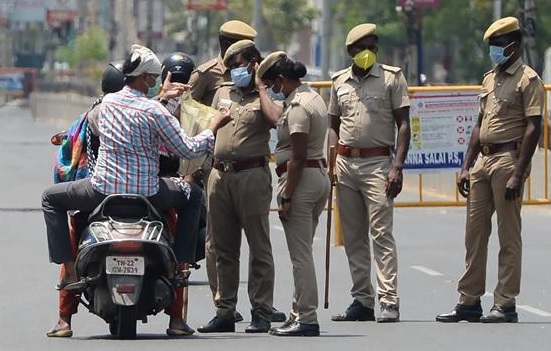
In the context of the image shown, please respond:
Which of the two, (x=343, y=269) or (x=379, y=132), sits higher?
(x=379, y=132)

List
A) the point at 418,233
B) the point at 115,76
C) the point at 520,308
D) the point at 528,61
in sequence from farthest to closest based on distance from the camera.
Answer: the point at 528,61, the point at 418,233, the point at 520,308, the point at 115,76

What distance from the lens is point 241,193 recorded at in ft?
40.7

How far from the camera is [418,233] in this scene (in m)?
21.5

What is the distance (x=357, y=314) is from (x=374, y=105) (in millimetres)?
1422

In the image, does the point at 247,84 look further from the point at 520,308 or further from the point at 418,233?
the point at 418,233

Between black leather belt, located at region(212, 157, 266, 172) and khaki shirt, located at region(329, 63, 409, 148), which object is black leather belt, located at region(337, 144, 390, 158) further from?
black leather belt, located at region(212, 157, 266, 172)

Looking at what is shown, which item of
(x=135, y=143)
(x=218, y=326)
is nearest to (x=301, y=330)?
(x=218, y=326)

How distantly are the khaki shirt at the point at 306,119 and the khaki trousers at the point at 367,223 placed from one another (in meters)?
0.92

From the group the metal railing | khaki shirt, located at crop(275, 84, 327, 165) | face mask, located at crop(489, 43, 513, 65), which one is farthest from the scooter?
the metal railing

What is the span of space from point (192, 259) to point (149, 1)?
72.6m

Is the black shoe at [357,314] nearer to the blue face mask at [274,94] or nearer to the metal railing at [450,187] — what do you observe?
the blue face mask at [274,94]

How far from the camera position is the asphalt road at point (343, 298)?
11859mm

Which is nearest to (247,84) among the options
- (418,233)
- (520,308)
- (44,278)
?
(520,308)

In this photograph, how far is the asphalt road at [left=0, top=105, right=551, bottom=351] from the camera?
1186 cm
